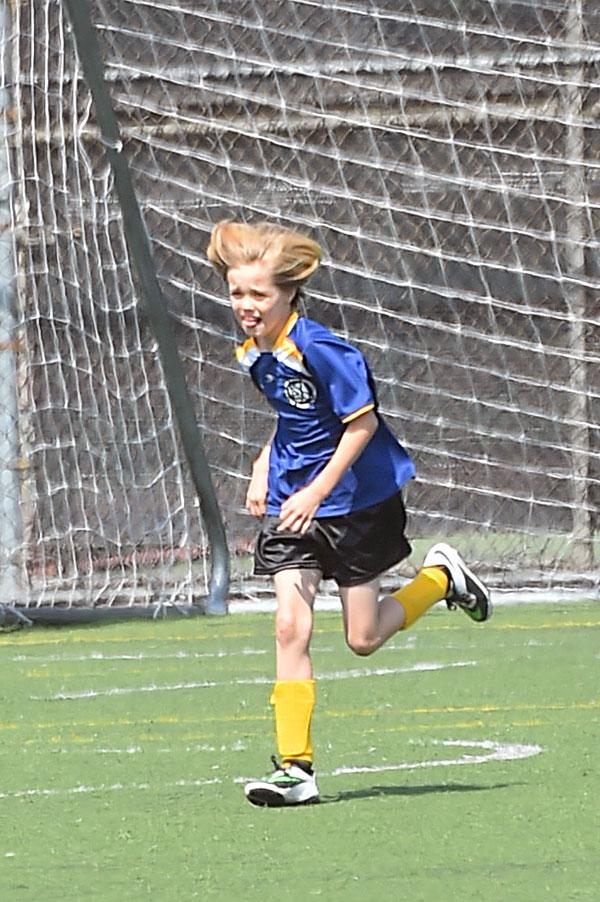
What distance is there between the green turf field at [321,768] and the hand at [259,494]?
0.61 m

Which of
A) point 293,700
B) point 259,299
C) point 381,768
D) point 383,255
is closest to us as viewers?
point 293,700

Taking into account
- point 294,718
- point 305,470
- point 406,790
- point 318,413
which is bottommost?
point 406,790

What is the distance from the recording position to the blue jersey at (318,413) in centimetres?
510

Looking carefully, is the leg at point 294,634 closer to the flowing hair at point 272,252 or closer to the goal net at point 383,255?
the flowing hair at point 272,252

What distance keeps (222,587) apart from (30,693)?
236 centimetres

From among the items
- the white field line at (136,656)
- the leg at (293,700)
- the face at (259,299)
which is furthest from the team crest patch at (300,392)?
the white field line at (136,656)

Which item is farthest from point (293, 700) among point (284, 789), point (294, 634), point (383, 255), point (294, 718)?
point (383, 255)

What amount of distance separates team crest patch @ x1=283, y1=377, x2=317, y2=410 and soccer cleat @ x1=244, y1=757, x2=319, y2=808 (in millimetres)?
832

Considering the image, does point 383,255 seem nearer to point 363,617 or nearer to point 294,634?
point 363,617

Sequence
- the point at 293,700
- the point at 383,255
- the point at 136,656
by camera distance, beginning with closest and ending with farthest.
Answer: the point at 293,700, the point at 136,656, the point at 383,255

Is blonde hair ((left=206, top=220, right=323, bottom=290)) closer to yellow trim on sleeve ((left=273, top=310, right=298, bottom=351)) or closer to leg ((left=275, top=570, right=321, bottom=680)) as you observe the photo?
yellow trim on sleeve ((left=273, top=310, right=298, bottom=351))

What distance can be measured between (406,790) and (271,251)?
4.03ft

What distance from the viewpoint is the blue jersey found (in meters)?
5.10

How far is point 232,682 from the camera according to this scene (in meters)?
6.93
